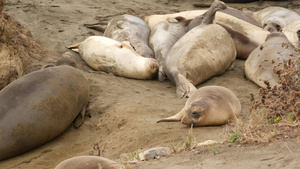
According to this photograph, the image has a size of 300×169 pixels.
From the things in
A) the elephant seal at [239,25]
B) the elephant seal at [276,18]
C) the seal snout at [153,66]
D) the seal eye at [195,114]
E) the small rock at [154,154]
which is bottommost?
the seal snout at [153,66]

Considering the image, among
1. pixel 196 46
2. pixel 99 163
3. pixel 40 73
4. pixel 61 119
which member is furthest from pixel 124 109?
pixel 99 163

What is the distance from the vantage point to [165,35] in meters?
8.10

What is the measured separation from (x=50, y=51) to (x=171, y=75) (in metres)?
2.08

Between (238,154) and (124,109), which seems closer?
(238,154)

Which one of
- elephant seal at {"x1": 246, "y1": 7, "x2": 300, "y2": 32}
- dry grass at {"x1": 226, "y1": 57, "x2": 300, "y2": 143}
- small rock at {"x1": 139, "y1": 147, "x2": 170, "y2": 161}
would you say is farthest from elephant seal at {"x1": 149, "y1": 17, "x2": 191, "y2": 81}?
small rock at {"x1": 139, "y1": 147, "x2": 170, "y2": 161}

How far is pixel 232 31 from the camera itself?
26.2ft

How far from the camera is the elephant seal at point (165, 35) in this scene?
25.7 ft

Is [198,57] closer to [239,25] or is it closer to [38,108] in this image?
[239,25]

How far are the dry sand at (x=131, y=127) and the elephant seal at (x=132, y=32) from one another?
569 millimetres

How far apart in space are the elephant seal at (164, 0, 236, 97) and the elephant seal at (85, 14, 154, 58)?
0.70 m

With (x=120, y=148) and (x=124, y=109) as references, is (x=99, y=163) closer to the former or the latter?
(x=120, y=148)

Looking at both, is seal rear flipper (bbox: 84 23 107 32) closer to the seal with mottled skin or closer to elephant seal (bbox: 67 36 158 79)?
elephant seal (bbox: 67 36 158 79)

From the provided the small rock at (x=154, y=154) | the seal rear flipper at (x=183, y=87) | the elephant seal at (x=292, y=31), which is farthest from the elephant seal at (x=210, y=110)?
the elephant seal at (x=292, y=31)

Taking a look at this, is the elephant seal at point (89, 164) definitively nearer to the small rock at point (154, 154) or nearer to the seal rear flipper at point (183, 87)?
the small rock at point (154, 154)
